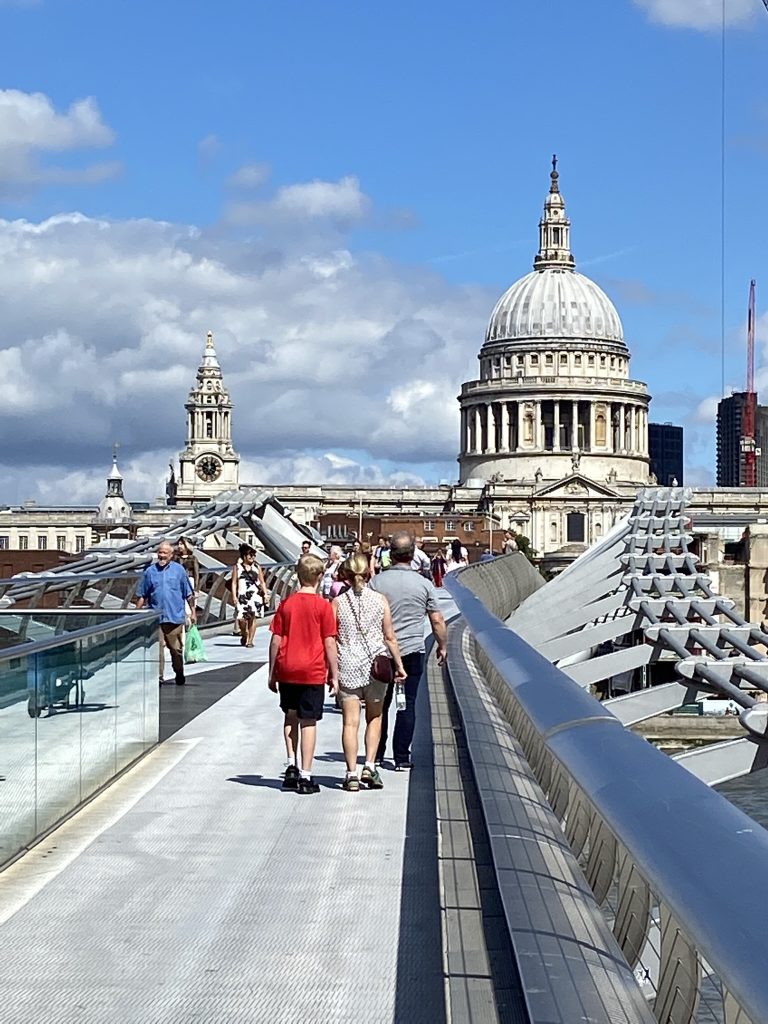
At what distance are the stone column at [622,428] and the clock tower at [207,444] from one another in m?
36.0

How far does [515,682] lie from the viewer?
761 cm

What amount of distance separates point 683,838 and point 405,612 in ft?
25.9

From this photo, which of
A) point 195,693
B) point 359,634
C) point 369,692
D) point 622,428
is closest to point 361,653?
point 359,634

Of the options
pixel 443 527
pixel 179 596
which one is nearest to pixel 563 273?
pixel 443 527

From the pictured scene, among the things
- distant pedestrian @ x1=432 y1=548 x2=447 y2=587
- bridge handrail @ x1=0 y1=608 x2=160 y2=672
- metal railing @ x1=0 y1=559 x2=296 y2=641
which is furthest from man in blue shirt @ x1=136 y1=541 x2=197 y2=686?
distant pedestrian @ x1=432 y1=548 x2=447 y2=587

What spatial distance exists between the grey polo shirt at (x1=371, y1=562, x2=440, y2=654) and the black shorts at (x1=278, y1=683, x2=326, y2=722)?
897 mm

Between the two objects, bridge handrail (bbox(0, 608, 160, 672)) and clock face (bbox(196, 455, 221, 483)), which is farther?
clock face (bbox(196, 455, 221, 483))

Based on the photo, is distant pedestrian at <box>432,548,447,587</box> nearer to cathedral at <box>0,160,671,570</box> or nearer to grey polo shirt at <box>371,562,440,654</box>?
grey polo shirt at <box>371,562,440,654</box>

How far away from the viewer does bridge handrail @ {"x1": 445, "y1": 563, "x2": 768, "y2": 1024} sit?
2.61 m

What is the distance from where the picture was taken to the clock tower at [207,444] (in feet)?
570

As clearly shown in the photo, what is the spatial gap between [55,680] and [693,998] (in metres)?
6.24

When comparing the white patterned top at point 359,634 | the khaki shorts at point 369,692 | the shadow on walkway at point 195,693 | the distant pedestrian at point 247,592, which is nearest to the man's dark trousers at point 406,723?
the khaki shorts at point 369,692

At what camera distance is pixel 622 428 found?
174 meters

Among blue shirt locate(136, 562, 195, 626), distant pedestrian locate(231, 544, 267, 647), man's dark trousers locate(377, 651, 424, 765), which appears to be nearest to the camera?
man's dark trousers locate(377, 651, 424, 765)
